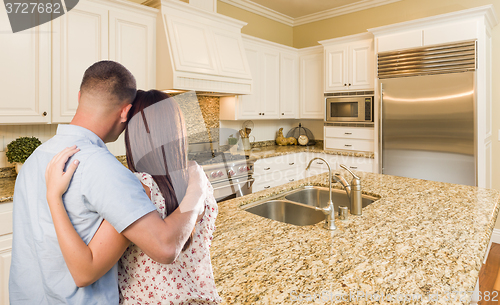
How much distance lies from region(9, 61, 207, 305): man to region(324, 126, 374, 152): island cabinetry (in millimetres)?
3384

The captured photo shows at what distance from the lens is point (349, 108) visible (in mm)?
3861

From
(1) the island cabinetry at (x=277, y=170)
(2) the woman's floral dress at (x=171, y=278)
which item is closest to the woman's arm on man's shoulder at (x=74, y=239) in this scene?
(2) the woman's floral dress at (x=171, y=278)

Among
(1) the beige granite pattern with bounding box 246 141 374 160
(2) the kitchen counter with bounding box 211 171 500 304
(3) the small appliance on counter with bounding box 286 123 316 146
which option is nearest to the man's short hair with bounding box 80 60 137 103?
(2) the kitchen counter with bounding box 211 171 500 304

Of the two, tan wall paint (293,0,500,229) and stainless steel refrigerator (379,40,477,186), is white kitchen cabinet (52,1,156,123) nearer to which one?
stainless steel refrigerator (379,40,477,186)

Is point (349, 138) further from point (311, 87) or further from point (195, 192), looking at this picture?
point (195, 192)

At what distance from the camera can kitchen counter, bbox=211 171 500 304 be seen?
0.82 meters

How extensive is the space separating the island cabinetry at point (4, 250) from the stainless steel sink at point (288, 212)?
1426mm

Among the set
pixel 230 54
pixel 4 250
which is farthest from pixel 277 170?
pixel 4 250

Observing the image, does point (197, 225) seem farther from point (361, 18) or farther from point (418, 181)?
point (361, 18)

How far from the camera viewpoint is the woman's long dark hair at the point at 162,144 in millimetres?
668

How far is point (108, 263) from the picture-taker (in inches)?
25.5

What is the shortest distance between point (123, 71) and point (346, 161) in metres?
3.50

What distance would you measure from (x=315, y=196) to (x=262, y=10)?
331 centimetres

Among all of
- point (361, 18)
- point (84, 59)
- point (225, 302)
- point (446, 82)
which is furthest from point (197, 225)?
point (361, 18)
